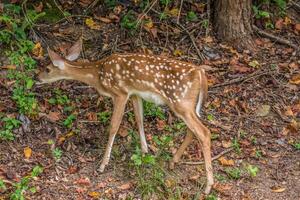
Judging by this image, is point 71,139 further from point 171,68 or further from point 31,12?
point 31,12

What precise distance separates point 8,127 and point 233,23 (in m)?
3.91

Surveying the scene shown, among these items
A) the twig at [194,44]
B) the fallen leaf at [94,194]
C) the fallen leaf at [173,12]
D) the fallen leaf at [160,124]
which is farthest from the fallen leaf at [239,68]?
the fallen leaf at [94,194]

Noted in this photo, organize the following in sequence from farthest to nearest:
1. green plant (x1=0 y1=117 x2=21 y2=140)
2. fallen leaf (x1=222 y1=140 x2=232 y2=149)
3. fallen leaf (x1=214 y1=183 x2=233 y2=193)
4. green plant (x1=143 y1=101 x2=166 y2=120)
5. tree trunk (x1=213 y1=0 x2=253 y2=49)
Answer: tree trunk (x1=213 y1=0 x2=253 y2=49) < green plant (x1=143 y1=101 x2=166 y2=120) < fallen leaf (x1=222 y1=140 x2=232 y2=149) < green plant (x1=0 y1=117 x2=21 y2=140) < fallen leaf (x1=214 y1=183 x2=233 y2=193)

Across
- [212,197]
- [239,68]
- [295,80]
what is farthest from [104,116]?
[295,80]

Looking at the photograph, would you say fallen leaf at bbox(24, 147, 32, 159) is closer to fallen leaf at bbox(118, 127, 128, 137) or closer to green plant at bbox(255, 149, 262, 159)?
fallen leaf at bbox(118, 127, 128, 137)

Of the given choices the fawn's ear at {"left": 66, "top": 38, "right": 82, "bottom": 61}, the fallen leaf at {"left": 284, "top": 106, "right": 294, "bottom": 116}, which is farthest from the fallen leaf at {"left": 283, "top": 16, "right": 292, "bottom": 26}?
the fawn's ear at {"left": 66, "top": 38, "right": 82, "bottom": 61}

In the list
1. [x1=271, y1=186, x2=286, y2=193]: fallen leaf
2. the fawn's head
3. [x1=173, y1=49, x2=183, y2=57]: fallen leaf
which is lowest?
[x1=271, y1=186, x2=286, y2=193]: fallen leaf

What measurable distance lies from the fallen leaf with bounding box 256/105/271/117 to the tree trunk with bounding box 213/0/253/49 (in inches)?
55.5

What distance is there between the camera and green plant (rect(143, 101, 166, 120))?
8.39 m

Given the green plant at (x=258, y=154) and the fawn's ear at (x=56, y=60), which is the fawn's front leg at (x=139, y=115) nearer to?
the fawn's ear at (x=56, y=60)

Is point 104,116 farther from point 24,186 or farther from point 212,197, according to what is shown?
point 212,197

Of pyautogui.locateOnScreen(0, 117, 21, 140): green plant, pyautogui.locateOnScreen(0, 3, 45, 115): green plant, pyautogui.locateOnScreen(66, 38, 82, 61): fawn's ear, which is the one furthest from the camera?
pyautogui.locateOnScreen(0, 3, 45, 115): green plant

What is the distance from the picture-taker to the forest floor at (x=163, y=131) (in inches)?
284

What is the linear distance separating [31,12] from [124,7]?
57.2 inches
